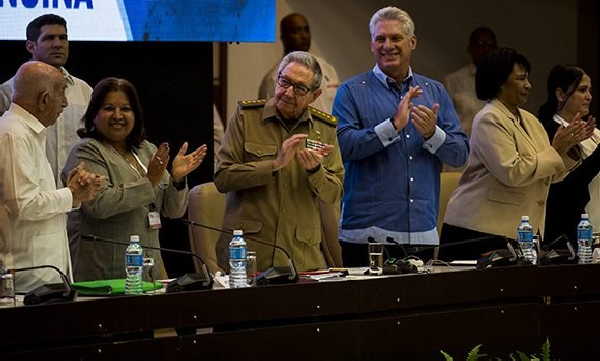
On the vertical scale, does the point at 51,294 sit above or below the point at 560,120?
below

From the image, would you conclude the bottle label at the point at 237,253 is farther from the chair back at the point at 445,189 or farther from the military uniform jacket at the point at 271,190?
the chair back at the point at 445,189

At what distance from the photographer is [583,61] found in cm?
958

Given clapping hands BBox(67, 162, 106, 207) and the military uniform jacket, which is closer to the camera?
clapping hands BBox(67, 162, 106, 207)

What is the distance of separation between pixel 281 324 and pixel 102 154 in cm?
97

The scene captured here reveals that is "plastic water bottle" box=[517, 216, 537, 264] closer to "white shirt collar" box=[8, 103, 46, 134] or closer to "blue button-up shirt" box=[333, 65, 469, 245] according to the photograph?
"blue button-up shirt" box=[333, 65, 469, 245]

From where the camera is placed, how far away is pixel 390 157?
5.54 meters

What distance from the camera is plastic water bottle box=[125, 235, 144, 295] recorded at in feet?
13.5

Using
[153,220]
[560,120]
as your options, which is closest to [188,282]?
[153,220]

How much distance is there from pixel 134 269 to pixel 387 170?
162 centimetres

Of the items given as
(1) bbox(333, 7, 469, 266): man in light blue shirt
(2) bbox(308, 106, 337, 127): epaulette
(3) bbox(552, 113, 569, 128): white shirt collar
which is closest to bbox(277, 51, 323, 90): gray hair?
(2) bbox(308, 106, 337, 127): epaulette

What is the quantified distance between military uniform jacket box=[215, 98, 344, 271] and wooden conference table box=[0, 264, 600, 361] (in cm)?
64

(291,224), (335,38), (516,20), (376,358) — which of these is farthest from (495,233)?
(516,20)

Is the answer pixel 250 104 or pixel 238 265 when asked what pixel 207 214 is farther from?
pixel 238 265

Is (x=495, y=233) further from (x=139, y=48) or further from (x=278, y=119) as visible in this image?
(x=139, y=48)
